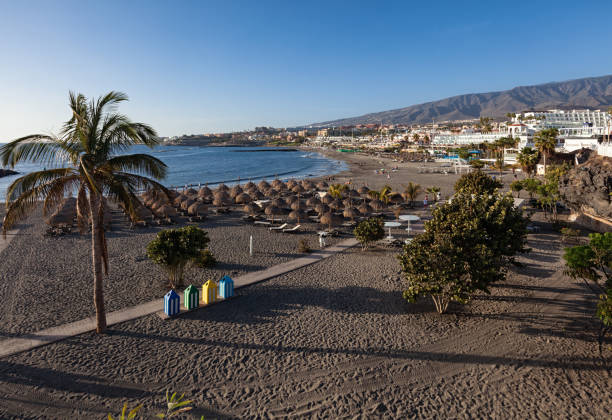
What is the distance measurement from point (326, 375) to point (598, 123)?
454 ft

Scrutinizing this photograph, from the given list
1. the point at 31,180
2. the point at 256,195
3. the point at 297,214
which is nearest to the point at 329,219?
the point at 297,214

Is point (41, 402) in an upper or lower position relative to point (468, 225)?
lower

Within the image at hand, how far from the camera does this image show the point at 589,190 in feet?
57.1

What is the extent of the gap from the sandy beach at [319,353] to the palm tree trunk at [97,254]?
436mm

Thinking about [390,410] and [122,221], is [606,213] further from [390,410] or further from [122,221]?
[122,221]

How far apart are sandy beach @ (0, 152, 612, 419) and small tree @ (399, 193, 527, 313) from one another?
47.1 inches

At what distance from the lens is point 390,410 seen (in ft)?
19.8

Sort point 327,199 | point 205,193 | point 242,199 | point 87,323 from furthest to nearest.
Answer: point 205,193, point 242,199, point 327,199, point 87,323

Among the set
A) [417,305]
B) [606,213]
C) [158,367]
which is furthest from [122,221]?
[606,213]

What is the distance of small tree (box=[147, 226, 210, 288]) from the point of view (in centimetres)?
1070

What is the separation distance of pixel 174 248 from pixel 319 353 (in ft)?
19.0

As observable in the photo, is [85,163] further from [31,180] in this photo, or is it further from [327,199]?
[327,199]

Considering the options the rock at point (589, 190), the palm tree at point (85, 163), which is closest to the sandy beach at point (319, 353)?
the palm tree at point (85, 163)

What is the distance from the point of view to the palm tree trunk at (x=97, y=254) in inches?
298
